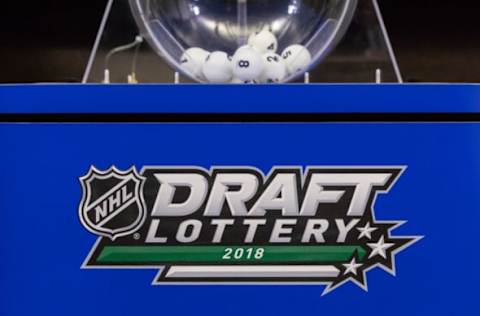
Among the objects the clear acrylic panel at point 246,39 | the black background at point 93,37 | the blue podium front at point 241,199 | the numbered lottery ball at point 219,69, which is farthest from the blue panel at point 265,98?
the black background at point 93,37

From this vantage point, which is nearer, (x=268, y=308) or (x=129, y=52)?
(x=268, y=308)

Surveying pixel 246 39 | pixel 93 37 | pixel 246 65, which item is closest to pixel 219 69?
pixel 246 65

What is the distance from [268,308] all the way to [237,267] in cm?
4

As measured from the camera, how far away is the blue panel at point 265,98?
59 centimetres

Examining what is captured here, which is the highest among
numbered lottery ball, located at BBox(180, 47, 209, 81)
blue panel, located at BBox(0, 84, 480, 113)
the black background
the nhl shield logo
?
the black background

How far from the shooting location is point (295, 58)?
754mm

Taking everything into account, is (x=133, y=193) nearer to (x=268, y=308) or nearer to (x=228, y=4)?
(x=268, y=308)

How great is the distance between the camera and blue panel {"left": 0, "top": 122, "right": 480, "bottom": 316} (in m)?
0.58

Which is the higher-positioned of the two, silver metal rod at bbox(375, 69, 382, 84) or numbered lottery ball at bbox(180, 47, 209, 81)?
silver metal rod at bbox(375, 69, 382, 84)

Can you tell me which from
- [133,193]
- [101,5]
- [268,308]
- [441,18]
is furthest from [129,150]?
[441,18]

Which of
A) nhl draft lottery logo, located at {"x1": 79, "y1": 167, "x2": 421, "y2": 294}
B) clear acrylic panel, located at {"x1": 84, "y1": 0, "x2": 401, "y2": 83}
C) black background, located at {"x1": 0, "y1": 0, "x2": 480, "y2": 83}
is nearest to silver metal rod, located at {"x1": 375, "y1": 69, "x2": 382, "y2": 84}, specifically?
clear acrylic panel, located at {"x1": 84, "y1": 0, "x2": 401, "y2": 83}

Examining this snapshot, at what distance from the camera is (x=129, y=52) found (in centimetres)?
81

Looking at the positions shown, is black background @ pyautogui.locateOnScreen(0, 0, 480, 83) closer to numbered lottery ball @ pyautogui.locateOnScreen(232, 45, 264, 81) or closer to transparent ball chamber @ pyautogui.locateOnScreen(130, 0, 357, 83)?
transparent ball chamber @ pyautogui.locateOnScreen(130, 0, 357, 83)

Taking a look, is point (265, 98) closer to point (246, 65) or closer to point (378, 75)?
point (246, 65)
